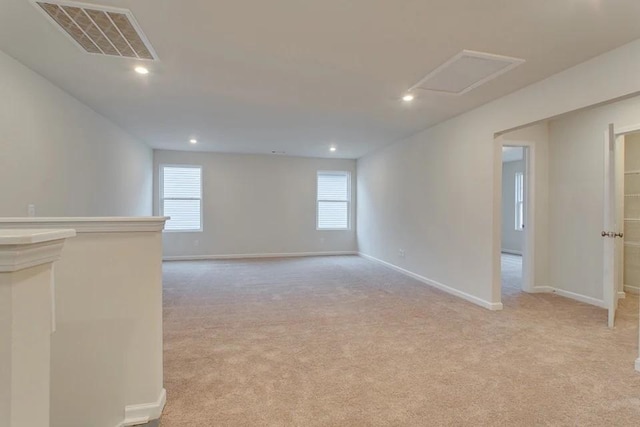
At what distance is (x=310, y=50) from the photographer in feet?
8.23

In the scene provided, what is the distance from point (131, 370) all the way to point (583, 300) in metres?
4.99

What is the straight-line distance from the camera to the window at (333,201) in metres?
7.91

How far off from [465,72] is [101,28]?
2.91m

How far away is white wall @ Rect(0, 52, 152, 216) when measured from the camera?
269 cm

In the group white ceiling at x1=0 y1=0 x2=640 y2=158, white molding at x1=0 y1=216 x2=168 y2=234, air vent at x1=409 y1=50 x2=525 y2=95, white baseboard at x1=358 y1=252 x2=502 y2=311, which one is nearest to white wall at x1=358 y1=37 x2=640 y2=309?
white baseboard at x1=358 y1=252 x2=502 y2=311

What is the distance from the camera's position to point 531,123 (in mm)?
3217

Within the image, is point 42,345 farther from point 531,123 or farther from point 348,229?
point 348,229

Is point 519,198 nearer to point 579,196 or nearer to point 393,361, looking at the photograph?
point 579,196

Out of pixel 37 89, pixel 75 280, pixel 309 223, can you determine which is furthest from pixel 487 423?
pixel 309 223

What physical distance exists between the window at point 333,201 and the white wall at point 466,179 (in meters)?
1.73

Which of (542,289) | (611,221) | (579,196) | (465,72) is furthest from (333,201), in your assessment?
(611,221)

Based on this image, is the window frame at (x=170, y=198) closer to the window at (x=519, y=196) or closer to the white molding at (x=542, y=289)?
the white molding at (x=542, y=289)

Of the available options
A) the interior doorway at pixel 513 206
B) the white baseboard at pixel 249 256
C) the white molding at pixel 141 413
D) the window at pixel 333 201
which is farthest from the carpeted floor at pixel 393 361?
the interior doorway at pixel 513 206

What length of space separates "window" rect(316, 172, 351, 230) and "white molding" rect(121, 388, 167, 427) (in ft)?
20.2
